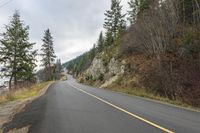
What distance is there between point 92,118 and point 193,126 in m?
3.51

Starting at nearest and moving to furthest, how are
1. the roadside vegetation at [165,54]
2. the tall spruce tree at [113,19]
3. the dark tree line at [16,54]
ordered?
the roadside vegetation at [165,54] < the dark tree line at [16,54] < the tall spruce tree at [113,19]

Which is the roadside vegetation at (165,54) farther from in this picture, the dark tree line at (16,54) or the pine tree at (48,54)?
the pine tree at (48,54)

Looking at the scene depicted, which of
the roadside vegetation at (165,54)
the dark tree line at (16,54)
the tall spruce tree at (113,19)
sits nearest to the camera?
the roadside vegetation at (165,54)

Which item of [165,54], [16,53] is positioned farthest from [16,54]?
[165,54]

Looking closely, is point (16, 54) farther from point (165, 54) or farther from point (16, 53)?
point (165, 54)

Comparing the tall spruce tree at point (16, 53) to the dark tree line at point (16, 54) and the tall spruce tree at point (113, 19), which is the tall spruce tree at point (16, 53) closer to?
the dark tree line at point (16, 54)

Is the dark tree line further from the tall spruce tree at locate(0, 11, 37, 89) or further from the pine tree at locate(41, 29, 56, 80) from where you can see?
the pine tree at locate(41, 29, 56, 80)

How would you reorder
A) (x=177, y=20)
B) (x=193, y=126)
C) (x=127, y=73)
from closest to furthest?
(x=193, y=126) → (x=177, y=20) → (x=127, y=73)

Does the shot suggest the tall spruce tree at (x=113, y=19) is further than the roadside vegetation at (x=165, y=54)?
Yes

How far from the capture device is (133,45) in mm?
33344

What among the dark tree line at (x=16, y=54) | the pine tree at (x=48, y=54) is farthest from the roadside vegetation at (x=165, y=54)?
the pine tree at (x=48, y=54)

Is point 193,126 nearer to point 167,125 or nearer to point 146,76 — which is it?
point 167,125

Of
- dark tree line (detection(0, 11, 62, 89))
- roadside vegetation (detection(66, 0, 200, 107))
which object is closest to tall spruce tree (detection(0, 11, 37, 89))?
dark tree line (detection(0, 11, 62, 89))

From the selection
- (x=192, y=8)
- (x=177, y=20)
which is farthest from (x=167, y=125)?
(x=192, y=8)
